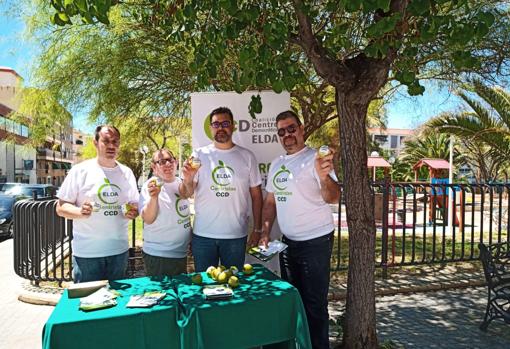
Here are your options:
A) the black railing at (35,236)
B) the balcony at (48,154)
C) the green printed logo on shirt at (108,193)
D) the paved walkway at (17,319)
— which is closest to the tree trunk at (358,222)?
the green printed logo on shirt at (108,193)

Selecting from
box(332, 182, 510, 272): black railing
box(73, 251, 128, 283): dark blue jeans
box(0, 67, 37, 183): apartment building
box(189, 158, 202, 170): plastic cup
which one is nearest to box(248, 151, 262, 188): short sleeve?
box(189, 158, 202, 170): plastic cup

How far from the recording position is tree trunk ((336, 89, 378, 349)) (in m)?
3.77

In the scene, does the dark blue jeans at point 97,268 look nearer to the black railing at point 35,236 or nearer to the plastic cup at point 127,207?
the plastic cup at point 127,207

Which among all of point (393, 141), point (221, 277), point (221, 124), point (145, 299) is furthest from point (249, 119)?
point (393, 141)

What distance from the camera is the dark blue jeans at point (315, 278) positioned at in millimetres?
3609

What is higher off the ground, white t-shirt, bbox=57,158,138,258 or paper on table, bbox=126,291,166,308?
white t-shirt, bbox=57,158,138,258

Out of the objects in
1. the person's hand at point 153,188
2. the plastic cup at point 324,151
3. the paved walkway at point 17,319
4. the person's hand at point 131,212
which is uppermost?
the plastic cup at point 324,151

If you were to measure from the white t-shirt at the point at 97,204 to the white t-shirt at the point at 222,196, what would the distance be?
712 mm

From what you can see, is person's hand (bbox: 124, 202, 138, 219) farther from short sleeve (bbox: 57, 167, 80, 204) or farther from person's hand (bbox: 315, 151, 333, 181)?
person's hand (bbox: 315, 151, 333, 181)

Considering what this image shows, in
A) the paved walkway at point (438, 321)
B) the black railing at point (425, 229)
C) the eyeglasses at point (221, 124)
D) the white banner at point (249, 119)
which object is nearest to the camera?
the eyeglasses at point (221, 124)

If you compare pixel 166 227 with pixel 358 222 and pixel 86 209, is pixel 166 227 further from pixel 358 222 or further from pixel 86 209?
pixel 358 222

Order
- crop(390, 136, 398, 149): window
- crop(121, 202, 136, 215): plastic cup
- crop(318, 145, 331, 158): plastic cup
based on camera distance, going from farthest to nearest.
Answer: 1. crop(390, 136, 398, 149): window
2. crop(121, 202, 136, 215): plastic cup
3. crop(318, 145, 331, 158): plastic cup

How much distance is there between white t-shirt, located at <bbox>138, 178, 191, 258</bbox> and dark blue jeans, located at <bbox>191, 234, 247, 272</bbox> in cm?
16

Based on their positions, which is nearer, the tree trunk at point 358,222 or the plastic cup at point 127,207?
the plastic cup at point 127,207
